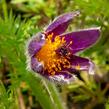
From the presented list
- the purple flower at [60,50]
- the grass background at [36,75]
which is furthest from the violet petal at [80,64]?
the grass background at [36,75]

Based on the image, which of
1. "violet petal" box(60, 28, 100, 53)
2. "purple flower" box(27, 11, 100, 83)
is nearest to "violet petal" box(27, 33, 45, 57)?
"purple flower" box(27, 11, 100, 83)

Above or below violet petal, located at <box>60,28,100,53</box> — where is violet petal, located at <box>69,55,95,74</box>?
below

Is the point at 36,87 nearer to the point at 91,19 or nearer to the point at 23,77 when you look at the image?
the point at 23,77

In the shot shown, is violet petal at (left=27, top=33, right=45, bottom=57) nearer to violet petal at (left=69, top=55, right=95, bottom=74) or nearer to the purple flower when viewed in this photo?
the purple flower

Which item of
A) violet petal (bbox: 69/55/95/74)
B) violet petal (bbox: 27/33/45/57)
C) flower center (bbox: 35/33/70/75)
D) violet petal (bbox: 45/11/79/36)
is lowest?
violet petal (bbox: 69/55/95/74)

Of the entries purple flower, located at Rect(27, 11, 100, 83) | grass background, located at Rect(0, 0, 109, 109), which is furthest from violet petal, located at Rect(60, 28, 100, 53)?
grass background, located at Rect(0, 0, 109, 109)

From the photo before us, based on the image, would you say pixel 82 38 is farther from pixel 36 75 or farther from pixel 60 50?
pixel 36 75

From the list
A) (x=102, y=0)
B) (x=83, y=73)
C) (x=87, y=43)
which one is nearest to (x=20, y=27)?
(x=87, y=43)

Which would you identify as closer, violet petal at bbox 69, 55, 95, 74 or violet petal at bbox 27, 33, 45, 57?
violet petal at bbox 27, 33, 45, 57
